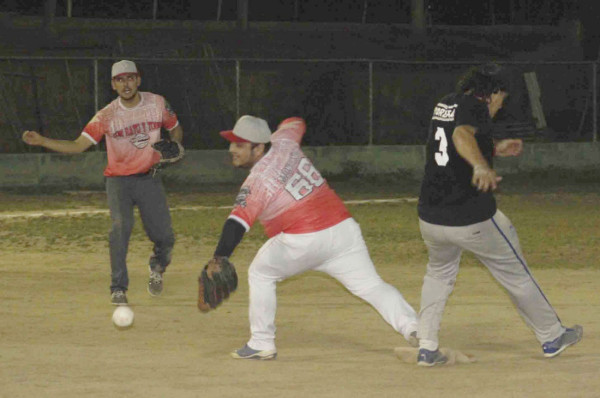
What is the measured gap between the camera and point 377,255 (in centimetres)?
1320

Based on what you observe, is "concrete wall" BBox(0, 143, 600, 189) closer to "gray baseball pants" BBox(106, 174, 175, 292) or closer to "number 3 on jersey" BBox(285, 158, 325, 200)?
"gray baseball pants" BBox(106, 174, 175, 292)

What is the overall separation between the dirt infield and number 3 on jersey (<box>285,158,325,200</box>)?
1.11 m

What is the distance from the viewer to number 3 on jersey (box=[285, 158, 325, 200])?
24.5 feet

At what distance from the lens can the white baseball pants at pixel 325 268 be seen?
7.57 metres

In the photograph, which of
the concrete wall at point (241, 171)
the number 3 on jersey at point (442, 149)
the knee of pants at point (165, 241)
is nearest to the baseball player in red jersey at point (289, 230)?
the number 3 on jersey at point (442, 149)

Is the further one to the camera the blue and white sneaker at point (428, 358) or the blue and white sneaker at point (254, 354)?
the blue and white sneaker at point (254, 354)

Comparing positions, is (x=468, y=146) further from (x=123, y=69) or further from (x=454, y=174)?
(x=123, y=69)

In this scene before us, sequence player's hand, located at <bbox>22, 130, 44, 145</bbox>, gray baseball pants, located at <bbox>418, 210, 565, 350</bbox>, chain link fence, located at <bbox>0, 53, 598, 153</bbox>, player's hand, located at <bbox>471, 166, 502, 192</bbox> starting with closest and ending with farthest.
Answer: player's hand, located at <bbox>471, 166, 502, 192</bbox>, gray baseball pants, located at <bbox>418, 210, 565, 350</bbox>, player's hand, located at <bbox>22, 130, 44, 145</bbox>, chain link fence, located at <bbox>0, 53, 598, 153</bbox>

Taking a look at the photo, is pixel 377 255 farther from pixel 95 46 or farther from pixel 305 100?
pixel 95 46

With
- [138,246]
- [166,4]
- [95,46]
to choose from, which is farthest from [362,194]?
[166,4]

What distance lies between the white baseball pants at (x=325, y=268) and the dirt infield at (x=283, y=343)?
→ 12.3 inches

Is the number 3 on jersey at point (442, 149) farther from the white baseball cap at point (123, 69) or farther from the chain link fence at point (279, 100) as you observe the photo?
the chain link fence at point (279, 100)

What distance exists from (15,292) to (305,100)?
19.4m

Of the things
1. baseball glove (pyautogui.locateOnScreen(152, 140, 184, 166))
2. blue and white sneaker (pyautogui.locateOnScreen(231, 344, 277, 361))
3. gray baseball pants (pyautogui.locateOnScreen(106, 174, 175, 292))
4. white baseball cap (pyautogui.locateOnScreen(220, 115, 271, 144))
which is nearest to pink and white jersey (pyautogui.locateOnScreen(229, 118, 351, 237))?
white baseball cap (pyautogui.locateOnScreen(220, 115, 271, 144))
